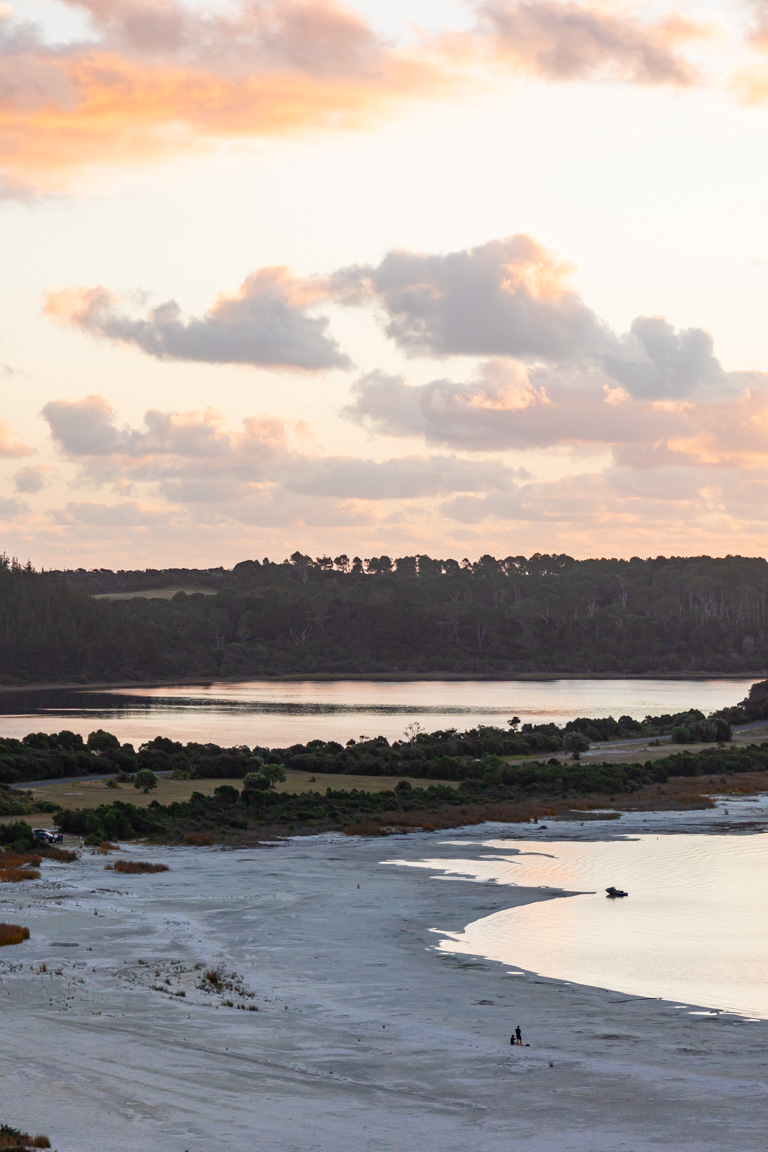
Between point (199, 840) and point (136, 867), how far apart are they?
21.4 feet

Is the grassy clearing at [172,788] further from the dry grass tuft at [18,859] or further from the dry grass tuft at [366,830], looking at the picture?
the dry grass tuft at [18,859]

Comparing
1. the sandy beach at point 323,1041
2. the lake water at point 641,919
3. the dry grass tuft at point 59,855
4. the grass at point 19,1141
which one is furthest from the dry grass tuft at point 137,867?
the grass at point 19,1141

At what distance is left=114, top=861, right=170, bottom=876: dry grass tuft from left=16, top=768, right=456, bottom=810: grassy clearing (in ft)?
42.6

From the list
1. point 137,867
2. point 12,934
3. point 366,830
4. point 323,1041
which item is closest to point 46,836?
point 137,867

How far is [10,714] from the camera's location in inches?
5143

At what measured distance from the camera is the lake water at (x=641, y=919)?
25.6 metres

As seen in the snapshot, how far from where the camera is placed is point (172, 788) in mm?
57219

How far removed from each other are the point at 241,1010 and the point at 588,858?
2282 cm

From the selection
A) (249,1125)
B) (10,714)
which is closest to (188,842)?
(249,1125)

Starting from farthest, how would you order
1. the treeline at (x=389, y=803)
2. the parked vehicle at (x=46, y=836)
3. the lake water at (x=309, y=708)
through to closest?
the lake water at (x=309, y=708) < the treeline at (x=389, y=803) < the parked vehicle at (x=46, y=836)

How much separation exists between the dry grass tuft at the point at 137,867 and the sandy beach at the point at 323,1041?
2752 mm

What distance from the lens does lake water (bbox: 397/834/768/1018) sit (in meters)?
25.6

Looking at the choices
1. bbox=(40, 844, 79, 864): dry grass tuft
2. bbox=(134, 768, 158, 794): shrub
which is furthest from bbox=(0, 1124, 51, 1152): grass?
bbox=(134, 768, 158, 794): shrub

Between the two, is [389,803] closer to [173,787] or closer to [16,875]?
[173,787]
